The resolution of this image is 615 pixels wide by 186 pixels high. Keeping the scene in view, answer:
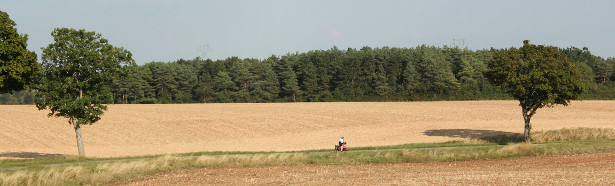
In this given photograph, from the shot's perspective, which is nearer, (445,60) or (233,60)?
(445,60)

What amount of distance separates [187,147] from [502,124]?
36729mm

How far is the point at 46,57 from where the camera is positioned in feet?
119

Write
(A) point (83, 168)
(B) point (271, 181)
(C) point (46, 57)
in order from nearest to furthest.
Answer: (B) point (271, 181), (A) point (83, 168), (C) point (46, 57)

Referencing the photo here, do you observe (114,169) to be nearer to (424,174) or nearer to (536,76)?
(424,174)

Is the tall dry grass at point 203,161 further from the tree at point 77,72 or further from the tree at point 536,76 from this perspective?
the tree at point 536,76

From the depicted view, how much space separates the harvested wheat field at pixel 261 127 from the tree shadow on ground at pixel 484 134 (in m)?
0.12

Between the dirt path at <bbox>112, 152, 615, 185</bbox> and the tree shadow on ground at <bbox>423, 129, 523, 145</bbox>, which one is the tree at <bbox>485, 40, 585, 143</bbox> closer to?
the tree shadow on ground at <bbox>423, 129, 523, 145</bbox>

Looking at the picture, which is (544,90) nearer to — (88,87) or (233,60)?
(88,87)

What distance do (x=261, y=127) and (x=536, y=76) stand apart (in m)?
32.7

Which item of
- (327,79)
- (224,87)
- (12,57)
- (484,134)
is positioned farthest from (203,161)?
(327,79)

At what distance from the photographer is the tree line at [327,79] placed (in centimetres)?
12069

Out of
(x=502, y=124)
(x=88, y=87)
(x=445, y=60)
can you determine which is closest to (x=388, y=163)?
(x=88, y=87)

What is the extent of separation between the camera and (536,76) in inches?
1807

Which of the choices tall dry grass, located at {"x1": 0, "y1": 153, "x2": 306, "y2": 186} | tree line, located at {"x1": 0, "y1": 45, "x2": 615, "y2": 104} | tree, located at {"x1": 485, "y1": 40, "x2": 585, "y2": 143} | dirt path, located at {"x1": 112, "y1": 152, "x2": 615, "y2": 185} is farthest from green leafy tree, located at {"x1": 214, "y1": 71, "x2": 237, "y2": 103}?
dirt path, located at {"x1": 112, "y1": 152, "x2": 615, "y2": 185}
